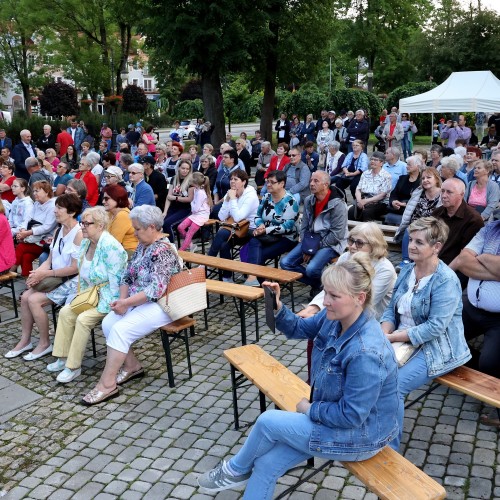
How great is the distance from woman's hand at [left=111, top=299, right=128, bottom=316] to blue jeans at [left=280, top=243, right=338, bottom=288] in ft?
8.16

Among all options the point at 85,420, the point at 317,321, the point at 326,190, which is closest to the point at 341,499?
the point at 317,321

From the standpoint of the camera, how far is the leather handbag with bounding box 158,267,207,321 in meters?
5.48

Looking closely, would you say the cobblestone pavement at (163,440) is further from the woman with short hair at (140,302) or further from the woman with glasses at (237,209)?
the woman with glasses at (237,209)

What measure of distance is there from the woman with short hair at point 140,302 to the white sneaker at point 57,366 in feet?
2.44

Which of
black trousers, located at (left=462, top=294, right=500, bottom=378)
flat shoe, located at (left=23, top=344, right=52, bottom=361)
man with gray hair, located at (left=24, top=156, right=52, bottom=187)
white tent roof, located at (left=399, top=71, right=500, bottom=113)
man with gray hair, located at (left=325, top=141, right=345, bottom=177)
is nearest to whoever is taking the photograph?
black trousers, located at (left=462, top=294, right=500, bottom=378)

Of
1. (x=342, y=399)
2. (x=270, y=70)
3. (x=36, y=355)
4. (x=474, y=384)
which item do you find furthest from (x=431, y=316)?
(x=270, y=70)

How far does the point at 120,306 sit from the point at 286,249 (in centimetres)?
300

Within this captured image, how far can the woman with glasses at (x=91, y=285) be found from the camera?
5723 mm

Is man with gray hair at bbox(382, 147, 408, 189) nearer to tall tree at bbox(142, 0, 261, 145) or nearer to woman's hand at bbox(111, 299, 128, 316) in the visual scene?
woman's hand at bbox(111, 299, 128, 316)

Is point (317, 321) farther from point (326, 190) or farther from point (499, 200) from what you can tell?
point (499, 200)

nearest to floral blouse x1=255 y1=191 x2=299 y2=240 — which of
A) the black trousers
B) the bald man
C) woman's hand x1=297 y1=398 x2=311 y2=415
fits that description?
the bald man

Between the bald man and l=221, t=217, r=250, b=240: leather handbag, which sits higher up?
the bald man

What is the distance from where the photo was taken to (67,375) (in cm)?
575

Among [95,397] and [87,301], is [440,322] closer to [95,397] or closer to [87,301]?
[95,397]
